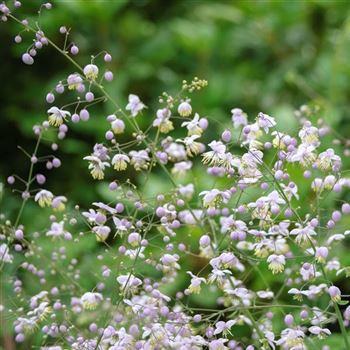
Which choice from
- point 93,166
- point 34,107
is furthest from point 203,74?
point 93,166

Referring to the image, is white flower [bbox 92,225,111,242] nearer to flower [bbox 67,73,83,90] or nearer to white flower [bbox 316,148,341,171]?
flower [bbox 67,73,83,90]

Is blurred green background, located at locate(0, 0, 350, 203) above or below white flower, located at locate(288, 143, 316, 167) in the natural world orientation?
Result: above

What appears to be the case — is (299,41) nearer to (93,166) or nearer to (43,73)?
(43,73)

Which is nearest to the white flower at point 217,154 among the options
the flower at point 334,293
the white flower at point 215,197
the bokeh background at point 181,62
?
the white flower at point 215,197

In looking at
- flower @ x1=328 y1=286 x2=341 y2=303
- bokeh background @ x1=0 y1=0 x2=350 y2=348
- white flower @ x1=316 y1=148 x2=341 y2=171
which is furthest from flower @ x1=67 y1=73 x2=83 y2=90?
bokeh background @ x1=0 y1=0 x2=350 y2=348

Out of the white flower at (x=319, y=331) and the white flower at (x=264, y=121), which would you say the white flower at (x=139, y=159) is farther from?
the white flower at (x=319, y=331)

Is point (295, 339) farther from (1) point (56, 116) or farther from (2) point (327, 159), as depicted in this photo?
(1) point (56, 116)
